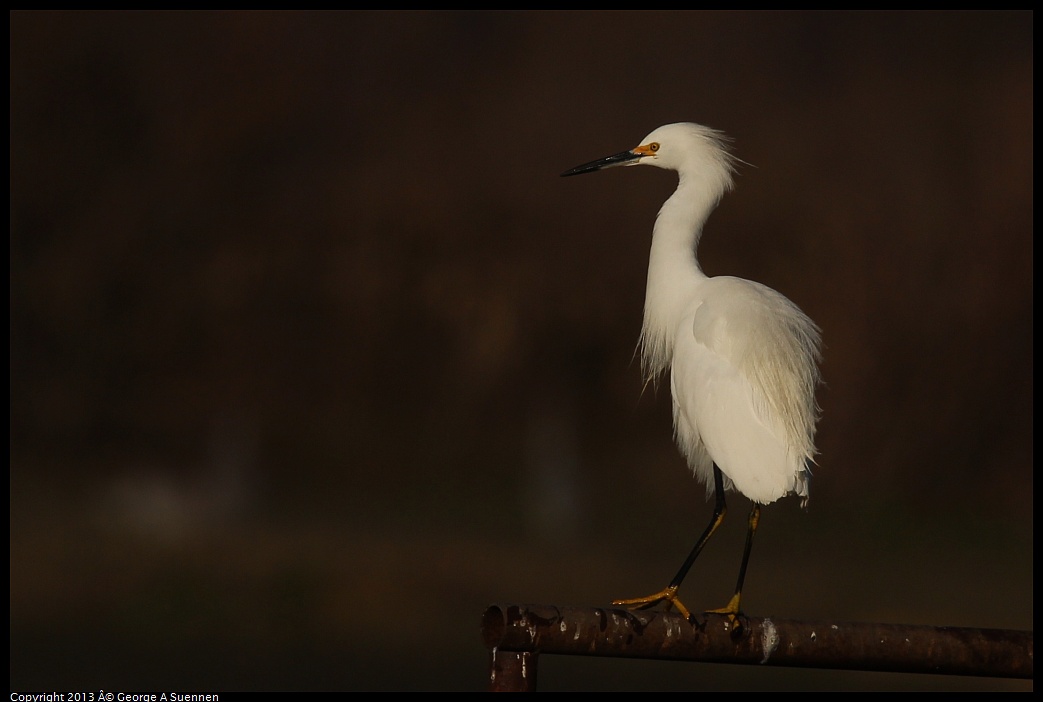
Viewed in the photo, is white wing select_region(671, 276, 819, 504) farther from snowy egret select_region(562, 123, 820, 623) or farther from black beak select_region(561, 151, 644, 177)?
black beak select_region(561, 151, 644, 177)

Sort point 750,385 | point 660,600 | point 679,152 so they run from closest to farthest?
point 660,600 < point 750,385 < point 679,152

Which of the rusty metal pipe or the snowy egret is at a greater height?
the snowy egret

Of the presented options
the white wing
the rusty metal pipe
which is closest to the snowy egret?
the white wing

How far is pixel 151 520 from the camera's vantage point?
24.6 feet

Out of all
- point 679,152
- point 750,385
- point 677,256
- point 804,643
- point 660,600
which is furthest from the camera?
point 679,152

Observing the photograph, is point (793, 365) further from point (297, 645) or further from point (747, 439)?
point (297, 645)

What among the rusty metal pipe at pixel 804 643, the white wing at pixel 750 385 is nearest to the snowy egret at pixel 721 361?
the white wing at pixel 750 385

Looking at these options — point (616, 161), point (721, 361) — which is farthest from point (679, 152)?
point (721, 361)

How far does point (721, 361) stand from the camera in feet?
7.90

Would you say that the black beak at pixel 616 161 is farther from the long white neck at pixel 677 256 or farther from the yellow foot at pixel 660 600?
the yellow foot at pixel 660 600

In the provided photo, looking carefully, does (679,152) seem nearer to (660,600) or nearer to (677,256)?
(677,256)

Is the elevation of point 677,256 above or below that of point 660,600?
above

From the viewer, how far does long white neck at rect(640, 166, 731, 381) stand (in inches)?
101

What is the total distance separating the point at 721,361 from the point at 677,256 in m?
0.29
